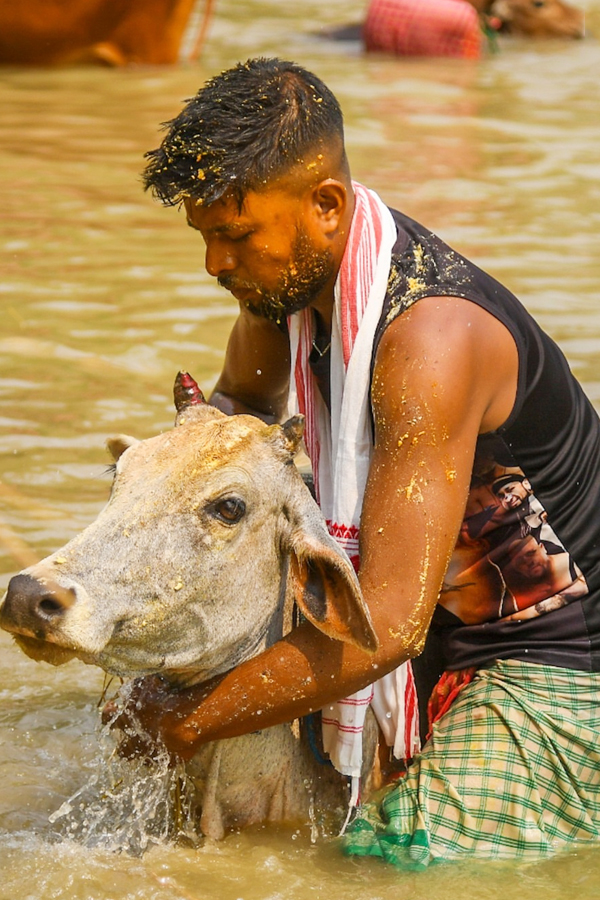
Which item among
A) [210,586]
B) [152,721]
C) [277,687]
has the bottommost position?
[152,721]

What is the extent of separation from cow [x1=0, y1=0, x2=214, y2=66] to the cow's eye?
39.3ft

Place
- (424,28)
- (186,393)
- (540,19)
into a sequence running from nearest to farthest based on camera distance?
(186,393) → (424,28) → (540,19)

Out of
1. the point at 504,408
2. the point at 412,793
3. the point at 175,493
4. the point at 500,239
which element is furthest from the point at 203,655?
the point at 500,239

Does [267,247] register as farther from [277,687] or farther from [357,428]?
A: [277,687]

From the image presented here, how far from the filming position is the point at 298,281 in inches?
154

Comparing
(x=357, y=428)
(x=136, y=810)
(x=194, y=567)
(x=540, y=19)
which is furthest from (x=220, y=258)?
(x=540, y=19)

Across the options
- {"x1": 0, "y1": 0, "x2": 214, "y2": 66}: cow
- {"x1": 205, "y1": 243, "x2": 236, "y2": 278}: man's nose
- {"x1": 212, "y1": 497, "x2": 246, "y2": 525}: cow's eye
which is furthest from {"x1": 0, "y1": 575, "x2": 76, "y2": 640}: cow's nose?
{"x1": 0, "y1": 0, "x2": 214, "y2": 66}: cow

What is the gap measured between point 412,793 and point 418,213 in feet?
23.1

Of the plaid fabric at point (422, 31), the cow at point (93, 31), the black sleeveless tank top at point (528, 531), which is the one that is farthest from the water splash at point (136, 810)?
the plaid fabric at point (422, 31)

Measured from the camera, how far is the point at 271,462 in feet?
12.3

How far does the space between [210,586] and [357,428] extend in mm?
629

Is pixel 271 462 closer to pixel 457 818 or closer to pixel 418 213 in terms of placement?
pixel 457 818

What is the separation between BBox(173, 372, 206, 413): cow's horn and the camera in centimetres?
398

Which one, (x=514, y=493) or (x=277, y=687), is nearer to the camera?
(x=277, y=687)
